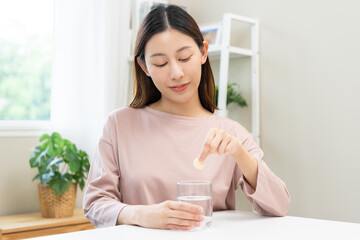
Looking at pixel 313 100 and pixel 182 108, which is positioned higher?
pixel 313 100

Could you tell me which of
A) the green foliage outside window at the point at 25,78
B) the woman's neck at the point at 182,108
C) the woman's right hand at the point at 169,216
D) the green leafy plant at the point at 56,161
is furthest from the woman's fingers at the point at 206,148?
the green foliage outside window at the point at 25,78

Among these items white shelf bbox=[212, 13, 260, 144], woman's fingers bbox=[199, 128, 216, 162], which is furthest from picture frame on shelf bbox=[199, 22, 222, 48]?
woman's fingers bbox=[199, 128, 216, 162]

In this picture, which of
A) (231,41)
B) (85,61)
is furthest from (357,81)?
(85,61)

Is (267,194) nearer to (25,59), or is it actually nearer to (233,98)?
(233,98)

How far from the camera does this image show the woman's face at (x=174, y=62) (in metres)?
1.42

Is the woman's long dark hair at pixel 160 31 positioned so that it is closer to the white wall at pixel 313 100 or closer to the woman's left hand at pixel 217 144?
the woman's left hand at pixel 217 144

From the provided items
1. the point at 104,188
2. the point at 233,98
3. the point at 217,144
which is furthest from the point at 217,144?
the point at 233,98

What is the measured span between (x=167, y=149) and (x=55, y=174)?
4.07ft

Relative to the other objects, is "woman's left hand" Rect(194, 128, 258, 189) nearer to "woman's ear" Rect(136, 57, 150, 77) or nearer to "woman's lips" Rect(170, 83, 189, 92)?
"woman's lips" Rect(170, 83, 189, 92)

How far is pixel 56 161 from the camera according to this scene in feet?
8.40

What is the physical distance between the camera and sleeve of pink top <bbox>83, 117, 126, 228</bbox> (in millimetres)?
1315

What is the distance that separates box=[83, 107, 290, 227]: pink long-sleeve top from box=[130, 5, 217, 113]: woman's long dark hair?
9cm

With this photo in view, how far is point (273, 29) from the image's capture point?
8.61 ft

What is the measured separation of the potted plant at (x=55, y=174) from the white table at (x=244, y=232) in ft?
4.75
